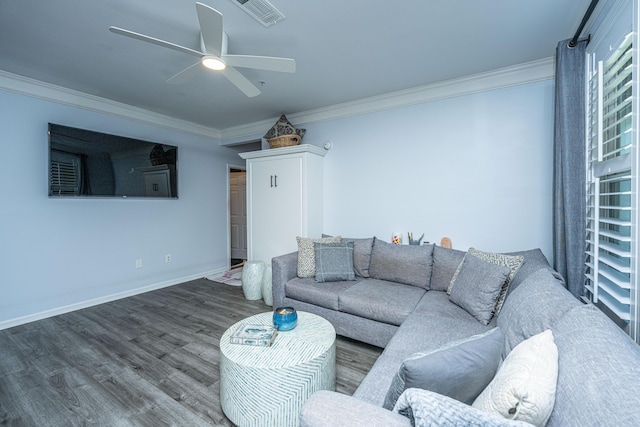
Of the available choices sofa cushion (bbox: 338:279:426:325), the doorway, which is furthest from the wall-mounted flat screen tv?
sofa cushion (bbox: 338:279:426:325)

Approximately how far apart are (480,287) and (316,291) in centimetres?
135

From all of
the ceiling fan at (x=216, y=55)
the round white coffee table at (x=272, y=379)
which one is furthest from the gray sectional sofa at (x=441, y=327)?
the ceiling fan at (x=216, y=55)

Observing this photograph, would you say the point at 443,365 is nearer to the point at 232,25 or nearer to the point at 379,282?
the point at 379,282

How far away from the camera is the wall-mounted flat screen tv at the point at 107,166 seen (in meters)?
2.91

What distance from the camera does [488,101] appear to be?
2621 millimetres

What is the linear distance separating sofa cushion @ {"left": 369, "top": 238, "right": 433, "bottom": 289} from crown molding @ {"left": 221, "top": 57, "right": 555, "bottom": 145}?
1.63 m

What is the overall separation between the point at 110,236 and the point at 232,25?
3062 millimetres

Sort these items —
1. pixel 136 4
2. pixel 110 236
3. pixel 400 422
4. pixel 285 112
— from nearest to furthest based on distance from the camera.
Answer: pixel 400 422 → pixel 136 4 → pixel 110 236 → pixel 285 112

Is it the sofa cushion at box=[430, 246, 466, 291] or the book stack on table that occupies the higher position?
the sofa cushion at box=[430, 246, 466, 291]

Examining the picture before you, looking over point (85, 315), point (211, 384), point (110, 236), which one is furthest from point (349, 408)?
point (110, 236)

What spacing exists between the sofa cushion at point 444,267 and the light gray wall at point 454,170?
417 mm

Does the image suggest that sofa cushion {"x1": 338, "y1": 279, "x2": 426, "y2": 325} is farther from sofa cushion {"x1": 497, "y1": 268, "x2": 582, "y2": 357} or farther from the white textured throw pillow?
the white textured throw pillow

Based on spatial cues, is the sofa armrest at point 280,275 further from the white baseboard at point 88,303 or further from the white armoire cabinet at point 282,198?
the white baseboard at point 88,303

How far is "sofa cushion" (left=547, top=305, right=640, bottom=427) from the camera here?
1.90 ft
